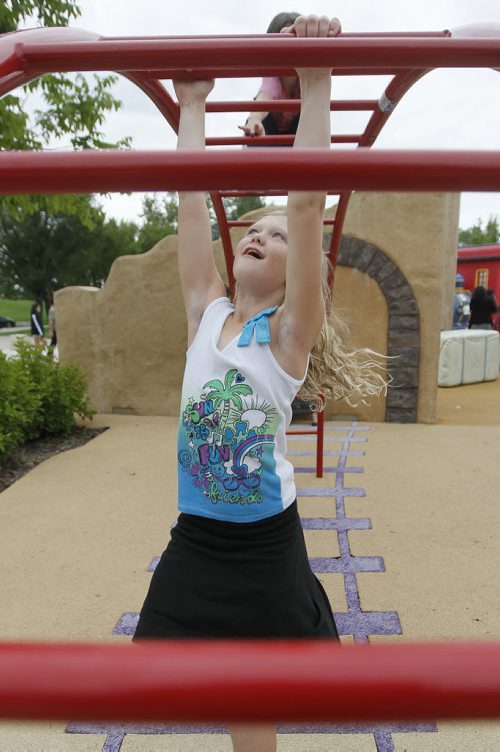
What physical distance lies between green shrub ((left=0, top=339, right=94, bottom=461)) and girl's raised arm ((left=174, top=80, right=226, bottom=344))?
2.96 metres

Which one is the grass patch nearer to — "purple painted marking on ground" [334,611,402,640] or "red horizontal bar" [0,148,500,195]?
"purple painted marking on ground" [334,611,402,640]

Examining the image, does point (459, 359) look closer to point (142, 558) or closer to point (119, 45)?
point (142, 558)

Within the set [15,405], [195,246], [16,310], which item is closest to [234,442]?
[195,246]

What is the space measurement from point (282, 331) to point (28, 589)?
1.90 meters

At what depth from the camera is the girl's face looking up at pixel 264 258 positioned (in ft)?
4.25

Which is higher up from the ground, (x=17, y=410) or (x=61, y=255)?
(x=61, y=255)

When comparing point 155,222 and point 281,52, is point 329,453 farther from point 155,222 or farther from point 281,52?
point 155,222

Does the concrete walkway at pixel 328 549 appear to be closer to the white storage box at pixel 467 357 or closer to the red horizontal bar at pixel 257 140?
the red horizontal bar at pixel 257 140

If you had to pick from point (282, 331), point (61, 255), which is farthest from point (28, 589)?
point (61, 255)

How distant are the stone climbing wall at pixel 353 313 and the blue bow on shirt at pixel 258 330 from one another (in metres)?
3.97

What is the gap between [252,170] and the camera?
0.60m

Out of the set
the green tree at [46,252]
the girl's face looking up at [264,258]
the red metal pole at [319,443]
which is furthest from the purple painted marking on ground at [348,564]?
the green tree at [46,252]

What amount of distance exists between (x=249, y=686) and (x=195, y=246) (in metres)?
1.11

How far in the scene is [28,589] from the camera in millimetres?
2490
